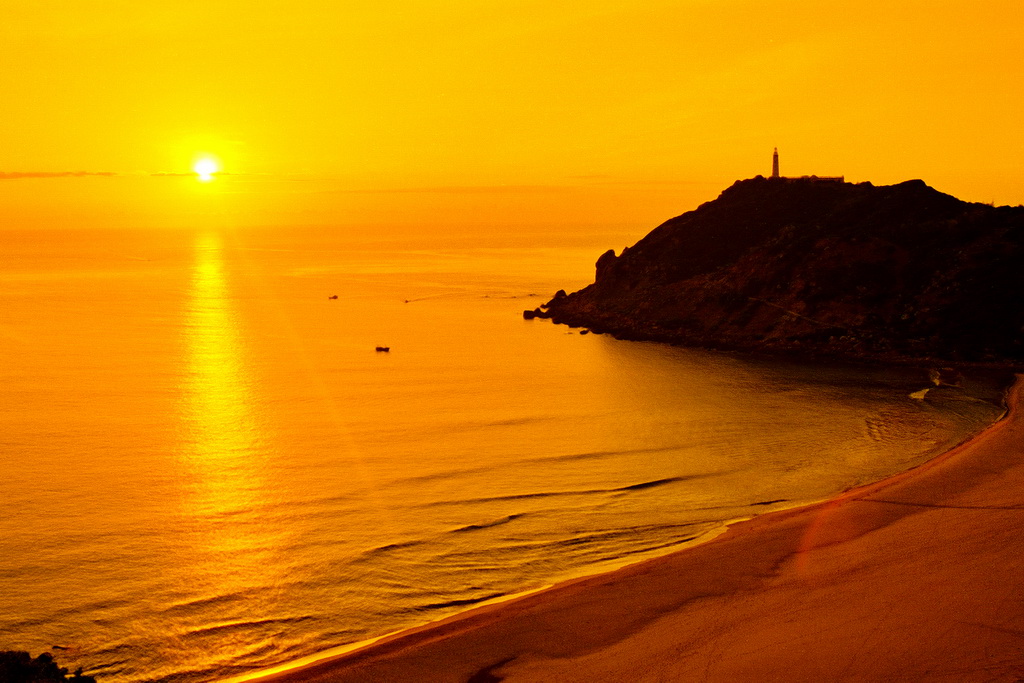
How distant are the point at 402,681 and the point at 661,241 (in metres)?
68.9

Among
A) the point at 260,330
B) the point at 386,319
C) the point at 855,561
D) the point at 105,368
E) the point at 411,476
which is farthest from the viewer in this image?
the point at 386,319

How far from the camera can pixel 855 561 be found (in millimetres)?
22516

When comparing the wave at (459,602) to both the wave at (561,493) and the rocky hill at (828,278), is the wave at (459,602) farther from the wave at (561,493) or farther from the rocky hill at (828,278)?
the rocky hill at (828,278)

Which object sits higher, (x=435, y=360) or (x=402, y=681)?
(x=435, y=360)

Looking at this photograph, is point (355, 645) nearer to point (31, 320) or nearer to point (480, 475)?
point (480, 475)

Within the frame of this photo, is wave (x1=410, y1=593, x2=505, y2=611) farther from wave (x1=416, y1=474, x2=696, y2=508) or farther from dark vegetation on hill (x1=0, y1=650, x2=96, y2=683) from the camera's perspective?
wave (x1=416, y1=474, x2=696, y2=508)

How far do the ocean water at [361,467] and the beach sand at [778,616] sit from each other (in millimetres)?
1939

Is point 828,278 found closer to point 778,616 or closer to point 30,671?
point 778,616

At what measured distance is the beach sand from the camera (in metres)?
17.0

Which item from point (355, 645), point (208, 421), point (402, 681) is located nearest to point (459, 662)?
point (402, 681)

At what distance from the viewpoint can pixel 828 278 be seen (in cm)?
6456

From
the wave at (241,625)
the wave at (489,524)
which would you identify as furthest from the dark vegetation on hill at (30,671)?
the wave at (489,524)

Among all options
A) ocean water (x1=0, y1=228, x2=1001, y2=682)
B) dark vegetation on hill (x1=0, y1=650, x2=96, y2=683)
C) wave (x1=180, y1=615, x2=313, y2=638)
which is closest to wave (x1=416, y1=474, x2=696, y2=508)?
ocean water (x1=0, y1=228, x2=1001, y2=682)

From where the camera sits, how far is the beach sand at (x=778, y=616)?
55.9ft
